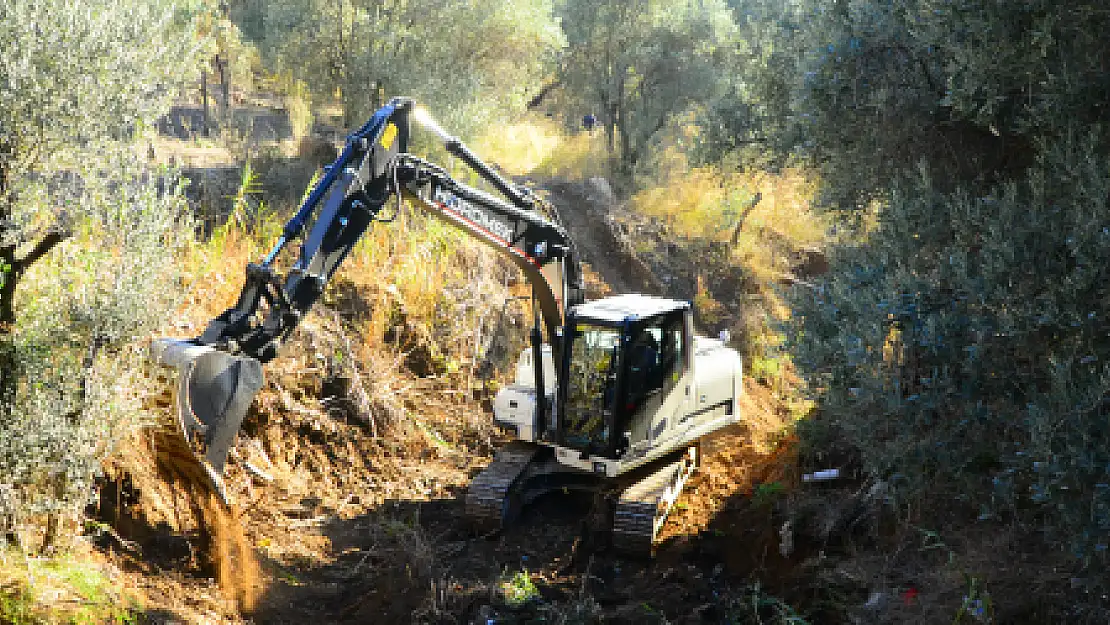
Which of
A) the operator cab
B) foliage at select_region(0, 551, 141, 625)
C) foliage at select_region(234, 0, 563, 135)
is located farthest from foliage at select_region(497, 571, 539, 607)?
foliage at select_region(234, 0, 563, 135)

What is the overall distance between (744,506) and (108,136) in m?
7.16

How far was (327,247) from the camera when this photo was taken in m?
6.92

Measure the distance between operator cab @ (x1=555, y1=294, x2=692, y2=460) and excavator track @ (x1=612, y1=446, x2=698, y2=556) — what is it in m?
0.56

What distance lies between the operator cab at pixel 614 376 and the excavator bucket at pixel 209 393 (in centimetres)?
337

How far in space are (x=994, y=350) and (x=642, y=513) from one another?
3946mm

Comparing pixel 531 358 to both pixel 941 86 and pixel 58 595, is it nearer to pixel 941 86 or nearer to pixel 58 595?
pixel 941 86

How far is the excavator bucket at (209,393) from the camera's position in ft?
19.8

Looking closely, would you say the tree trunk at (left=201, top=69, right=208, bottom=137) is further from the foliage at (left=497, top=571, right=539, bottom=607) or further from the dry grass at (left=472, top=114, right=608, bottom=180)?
the foliage at (left=497, top=571, right=539, bottom=607)

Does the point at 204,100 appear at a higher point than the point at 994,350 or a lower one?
higher

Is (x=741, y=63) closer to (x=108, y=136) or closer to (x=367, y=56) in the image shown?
(x=367, y=56)

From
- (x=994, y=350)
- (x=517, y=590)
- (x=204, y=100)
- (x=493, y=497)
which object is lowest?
(x=517, y=590)

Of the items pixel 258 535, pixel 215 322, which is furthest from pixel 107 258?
pixel 258 535

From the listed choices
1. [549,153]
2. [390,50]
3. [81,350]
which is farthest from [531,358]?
[549,153]

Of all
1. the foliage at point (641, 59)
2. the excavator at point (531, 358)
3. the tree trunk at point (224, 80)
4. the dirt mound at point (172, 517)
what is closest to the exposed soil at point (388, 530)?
the dirt mound at point (172, 517)
